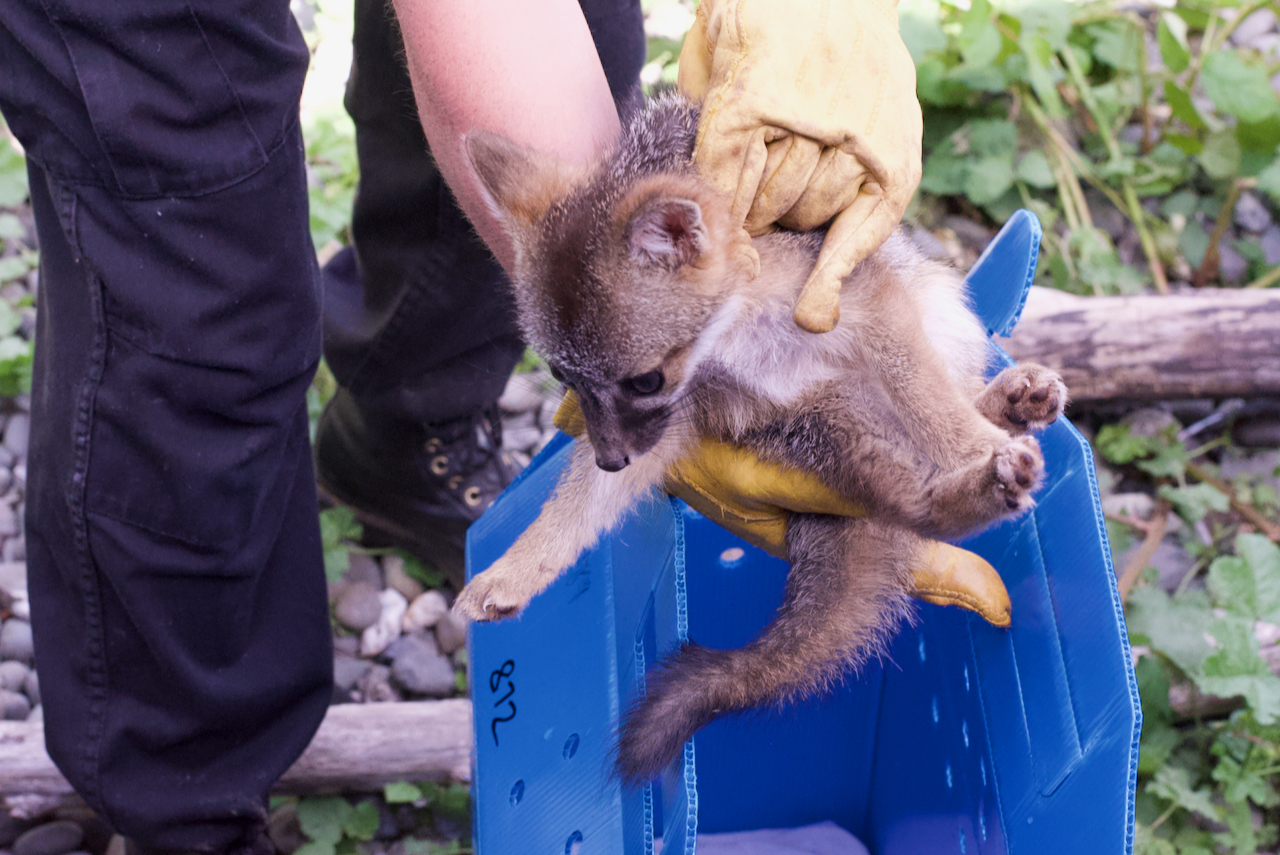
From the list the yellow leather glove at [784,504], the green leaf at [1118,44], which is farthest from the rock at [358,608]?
the green leaf at [1118,44]

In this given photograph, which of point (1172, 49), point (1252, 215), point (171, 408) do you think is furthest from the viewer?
point (1252, 215)

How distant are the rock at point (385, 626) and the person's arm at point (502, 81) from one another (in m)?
1.34

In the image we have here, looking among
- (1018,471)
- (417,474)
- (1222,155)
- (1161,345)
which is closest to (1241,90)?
(1222,155)

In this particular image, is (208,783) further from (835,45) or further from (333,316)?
(835,45)

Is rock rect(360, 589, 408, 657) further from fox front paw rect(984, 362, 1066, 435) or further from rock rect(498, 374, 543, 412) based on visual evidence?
fox front paw rect(984, 362, 1066, 435)

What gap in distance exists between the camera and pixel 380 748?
7.66 ft

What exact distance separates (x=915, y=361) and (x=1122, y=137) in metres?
2.78

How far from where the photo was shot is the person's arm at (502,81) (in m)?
1.63

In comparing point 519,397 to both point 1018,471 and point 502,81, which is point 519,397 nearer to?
point 502,81

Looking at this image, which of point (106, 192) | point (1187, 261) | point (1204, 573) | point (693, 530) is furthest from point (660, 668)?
point (1187, 261)

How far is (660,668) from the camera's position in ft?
5.62

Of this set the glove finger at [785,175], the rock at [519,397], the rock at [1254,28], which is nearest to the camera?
the glove finger at [785,175]

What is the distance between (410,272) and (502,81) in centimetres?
90

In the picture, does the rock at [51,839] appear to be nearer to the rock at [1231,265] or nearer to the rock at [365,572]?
the rock at [365,572]
